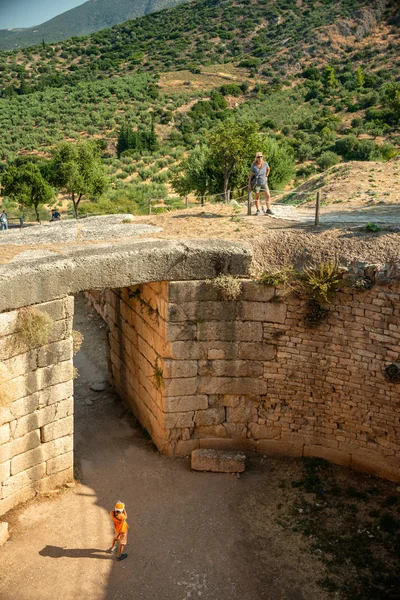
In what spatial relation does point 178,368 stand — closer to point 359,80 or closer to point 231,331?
point 231,331

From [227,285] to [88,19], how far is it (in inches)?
4656

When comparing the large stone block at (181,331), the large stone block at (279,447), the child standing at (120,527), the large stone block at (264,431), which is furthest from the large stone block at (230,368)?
the child standing at (120,527)

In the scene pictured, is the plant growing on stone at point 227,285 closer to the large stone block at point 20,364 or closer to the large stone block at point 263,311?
the large stone block at point 263,311

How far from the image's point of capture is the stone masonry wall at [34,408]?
285 inches

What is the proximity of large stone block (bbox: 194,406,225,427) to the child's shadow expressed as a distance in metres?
2.48

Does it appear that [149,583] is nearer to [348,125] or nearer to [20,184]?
[20,184]

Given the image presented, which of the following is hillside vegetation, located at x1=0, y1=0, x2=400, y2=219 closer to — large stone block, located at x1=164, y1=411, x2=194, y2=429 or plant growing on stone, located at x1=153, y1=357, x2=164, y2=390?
plant growing on stone, located at x1=153, y1=357, x2=164, y2=390

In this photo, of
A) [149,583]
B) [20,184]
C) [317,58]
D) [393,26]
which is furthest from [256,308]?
[393,26]

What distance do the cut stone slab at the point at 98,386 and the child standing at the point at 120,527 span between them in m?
4.51

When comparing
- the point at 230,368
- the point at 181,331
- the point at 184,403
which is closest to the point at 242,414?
the point at 230,368

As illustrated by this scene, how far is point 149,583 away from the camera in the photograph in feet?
22.5

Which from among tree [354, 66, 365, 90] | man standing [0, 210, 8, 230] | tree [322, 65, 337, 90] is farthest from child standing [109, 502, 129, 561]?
tree [322, 65, 337, 90]

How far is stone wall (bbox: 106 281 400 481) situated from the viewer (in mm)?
8055

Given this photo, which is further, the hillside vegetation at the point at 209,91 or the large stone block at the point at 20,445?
the hillside vegetation at the point at 209,91
